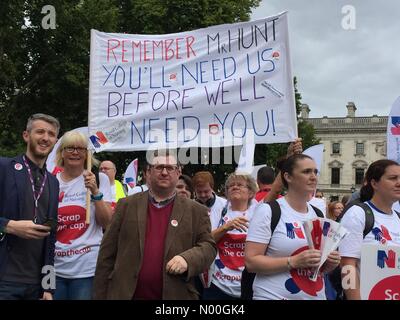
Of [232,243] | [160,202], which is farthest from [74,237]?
[232,243]

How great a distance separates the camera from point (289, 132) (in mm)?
5395

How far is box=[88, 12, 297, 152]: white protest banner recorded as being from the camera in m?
5.50

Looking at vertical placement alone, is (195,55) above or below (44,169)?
above

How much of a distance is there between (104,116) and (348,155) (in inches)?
3200

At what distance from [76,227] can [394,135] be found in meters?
3.78

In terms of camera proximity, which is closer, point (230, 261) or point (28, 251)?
point (28, 251)

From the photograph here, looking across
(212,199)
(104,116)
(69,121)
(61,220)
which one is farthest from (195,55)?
(69,121)

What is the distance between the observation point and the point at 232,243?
4840 millimetres

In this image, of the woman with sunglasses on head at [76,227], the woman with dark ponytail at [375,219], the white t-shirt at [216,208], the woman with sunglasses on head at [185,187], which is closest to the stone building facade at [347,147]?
the woman with sunglasses on head at [185,187]

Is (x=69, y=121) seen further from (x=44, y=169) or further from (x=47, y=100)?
(x=44, y=169)

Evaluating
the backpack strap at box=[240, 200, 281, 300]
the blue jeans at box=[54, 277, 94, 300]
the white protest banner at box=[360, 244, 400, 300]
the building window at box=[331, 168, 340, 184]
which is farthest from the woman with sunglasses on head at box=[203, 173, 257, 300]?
the building window at box=[331, 168, 340, 184]

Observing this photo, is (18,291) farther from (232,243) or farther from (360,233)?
(360,233)

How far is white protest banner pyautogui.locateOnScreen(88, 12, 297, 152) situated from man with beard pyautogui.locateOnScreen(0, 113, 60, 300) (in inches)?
58.7
